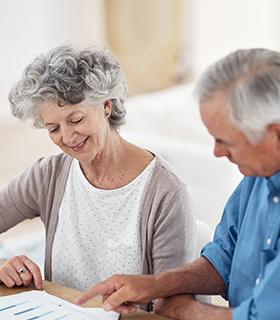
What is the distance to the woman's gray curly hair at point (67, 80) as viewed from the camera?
1.26 metres

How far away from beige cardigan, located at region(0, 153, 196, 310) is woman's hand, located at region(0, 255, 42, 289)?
0.25 m

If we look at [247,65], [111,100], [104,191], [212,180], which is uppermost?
[247,65]

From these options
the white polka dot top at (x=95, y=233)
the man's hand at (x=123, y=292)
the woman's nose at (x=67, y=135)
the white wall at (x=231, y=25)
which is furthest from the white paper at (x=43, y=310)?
the white wall at (x=231, y=25)

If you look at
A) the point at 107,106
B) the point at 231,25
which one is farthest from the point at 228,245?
the point at 231,25

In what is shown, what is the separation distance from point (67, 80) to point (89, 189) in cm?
39

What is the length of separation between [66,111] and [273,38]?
12.3 ft

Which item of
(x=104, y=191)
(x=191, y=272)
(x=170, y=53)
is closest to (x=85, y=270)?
(x=104, y=191)

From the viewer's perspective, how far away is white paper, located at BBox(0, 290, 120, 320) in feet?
3.34

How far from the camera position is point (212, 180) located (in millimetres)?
2605

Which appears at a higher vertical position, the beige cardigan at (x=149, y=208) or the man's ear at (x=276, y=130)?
the man's ear at (x=276, y=130)

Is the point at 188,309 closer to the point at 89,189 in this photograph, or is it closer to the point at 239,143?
the point at 239,143

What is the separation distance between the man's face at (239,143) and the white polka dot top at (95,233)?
20.5 inches

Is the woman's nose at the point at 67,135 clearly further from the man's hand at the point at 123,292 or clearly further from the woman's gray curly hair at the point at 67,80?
the man's hand at the point at 123,292

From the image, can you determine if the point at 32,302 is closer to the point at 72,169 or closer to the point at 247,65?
the point at 72,169
